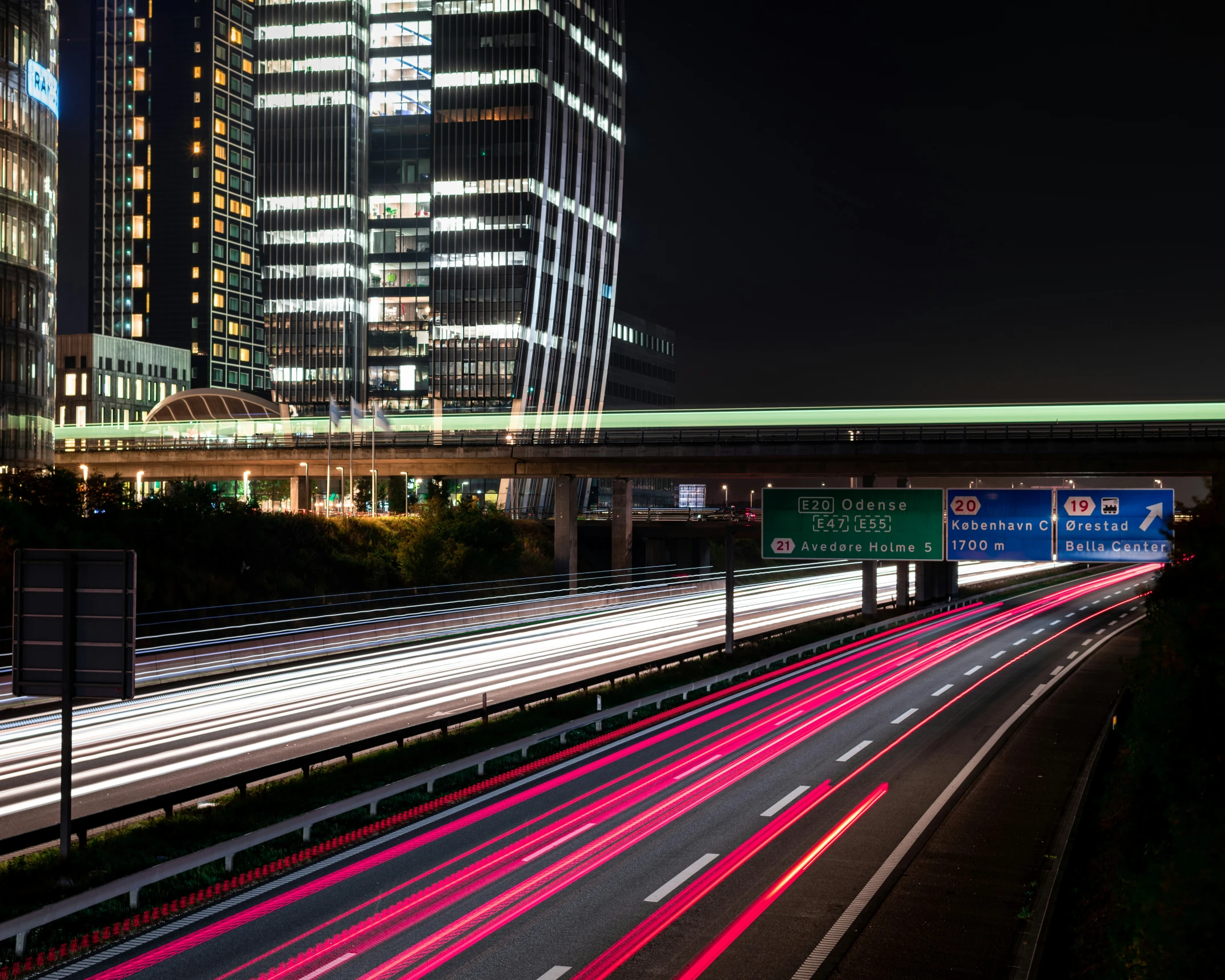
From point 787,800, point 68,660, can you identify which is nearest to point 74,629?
point 68,660

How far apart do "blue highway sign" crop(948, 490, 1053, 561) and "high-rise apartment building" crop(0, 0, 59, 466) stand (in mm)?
49213

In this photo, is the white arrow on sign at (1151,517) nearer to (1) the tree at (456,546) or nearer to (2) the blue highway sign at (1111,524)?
(2) the blue highway sign at (1111,524)

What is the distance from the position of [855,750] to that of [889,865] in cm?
917

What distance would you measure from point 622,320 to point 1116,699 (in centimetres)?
15574

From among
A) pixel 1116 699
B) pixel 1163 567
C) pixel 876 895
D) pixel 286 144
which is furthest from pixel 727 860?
pixel 286 144

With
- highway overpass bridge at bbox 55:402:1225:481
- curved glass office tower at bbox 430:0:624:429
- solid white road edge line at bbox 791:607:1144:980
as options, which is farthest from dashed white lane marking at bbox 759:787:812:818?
curved glass office tower at bbox 430:0:624:429

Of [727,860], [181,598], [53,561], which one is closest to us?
[53,561]

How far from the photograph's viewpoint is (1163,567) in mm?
20969

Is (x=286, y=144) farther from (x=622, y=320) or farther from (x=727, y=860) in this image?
(x=727, y=860)

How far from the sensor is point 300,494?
8869 cm

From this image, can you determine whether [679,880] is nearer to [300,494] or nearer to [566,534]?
[566,534]

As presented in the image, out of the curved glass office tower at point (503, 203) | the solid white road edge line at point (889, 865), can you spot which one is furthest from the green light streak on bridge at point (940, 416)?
the curved glass office tower at point (503, 203)

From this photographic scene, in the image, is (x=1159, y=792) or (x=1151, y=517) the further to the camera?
(x=1151, y=517)

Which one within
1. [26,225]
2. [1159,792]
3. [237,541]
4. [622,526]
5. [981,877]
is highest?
[26,225]
